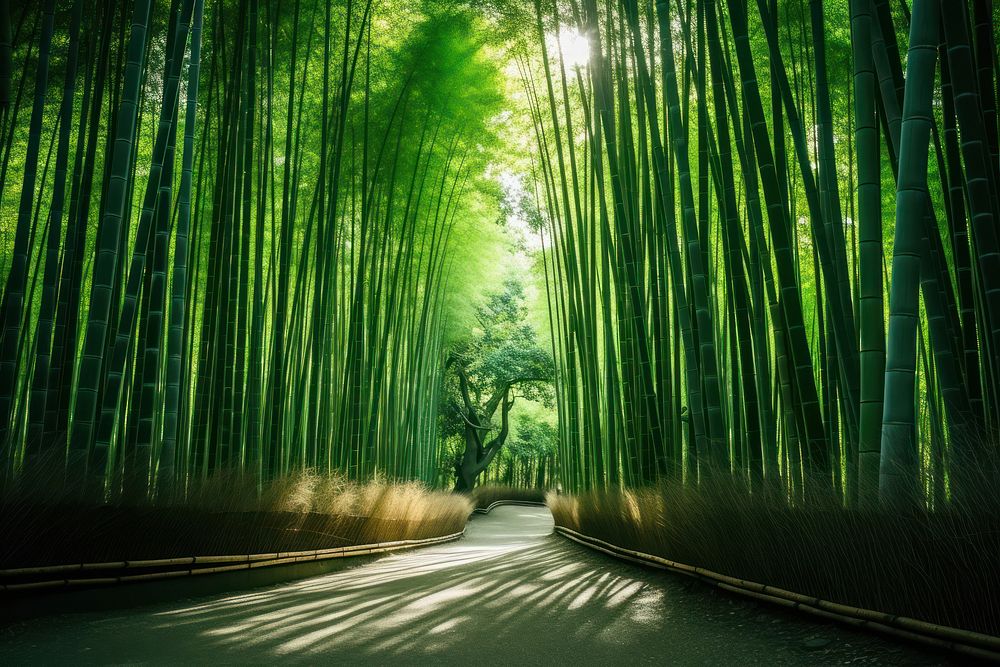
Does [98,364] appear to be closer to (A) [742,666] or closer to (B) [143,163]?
(A) [742,666]

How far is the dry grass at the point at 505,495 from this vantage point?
14317 millimetres

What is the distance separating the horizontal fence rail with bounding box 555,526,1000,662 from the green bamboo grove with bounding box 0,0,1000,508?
0.24 m

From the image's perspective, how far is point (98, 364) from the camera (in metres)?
2.35

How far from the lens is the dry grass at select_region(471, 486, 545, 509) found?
564 inches

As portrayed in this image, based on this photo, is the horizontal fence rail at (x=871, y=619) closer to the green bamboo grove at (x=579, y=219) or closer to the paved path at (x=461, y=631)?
the paved path at (x=461, y=631)

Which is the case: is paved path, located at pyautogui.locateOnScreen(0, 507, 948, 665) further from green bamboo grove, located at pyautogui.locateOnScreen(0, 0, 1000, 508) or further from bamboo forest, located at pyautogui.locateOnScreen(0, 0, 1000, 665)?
green bamboo grove, located at pyautogui.locateOnScreen(0, 0, 1000, 508)

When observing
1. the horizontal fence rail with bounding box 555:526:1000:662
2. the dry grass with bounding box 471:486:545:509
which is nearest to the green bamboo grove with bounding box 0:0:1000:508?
the horizontal fence rail with bounding box 555:526:1000:662

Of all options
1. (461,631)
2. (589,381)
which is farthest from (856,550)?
(589,381)

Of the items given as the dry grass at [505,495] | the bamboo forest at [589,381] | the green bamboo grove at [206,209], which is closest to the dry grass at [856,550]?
the bamboo forest at [589,381]

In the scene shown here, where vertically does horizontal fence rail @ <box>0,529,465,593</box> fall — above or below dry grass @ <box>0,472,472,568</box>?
below

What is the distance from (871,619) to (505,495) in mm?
15969

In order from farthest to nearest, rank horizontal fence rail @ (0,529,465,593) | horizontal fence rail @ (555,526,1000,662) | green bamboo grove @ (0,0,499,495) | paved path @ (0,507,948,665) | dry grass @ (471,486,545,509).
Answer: dry grass @ (471,486,545,509)
green bamboo grove @ (0,0,499,495)
horizontal fence rail @ (0,529,465,593)
paved path @ (0,507,948,665)
horizontal fence rail @ (555,526,1000,662)

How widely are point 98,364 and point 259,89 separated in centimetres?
235

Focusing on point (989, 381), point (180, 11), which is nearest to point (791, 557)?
point (989, 381)
